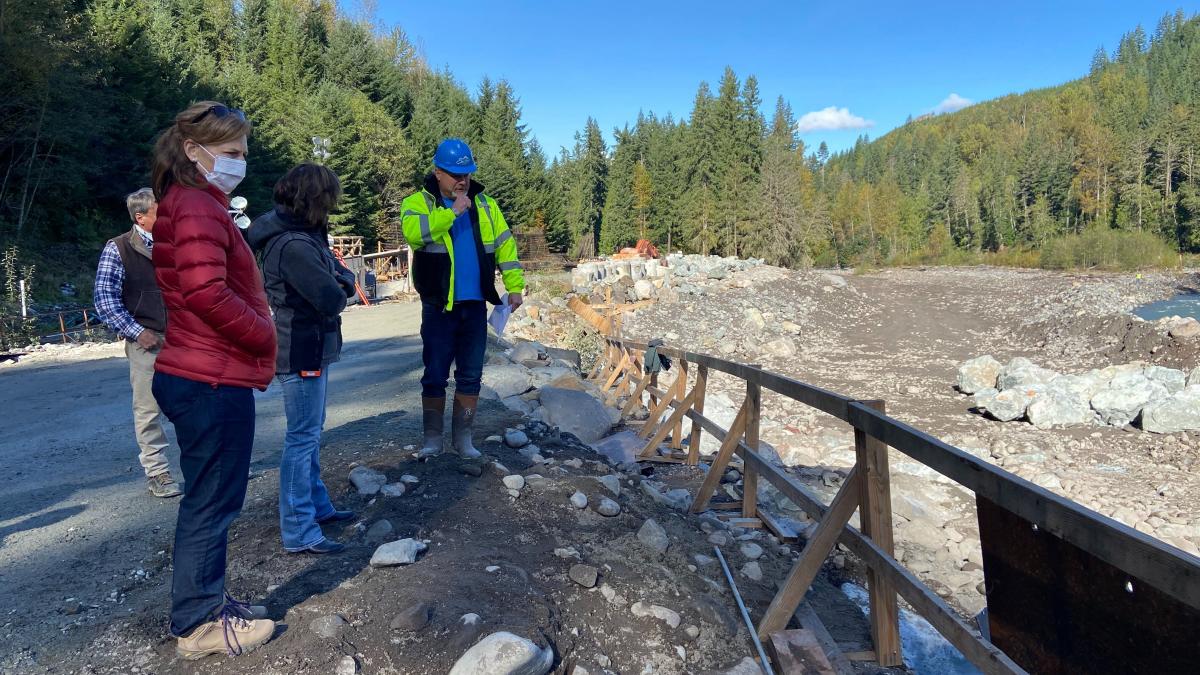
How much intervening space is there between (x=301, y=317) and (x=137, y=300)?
1678 millimetres

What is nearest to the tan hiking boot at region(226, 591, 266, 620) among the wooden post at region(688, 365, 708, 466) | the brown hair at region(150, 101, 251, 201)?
the brown hair at region(150, 101, 251, 201)

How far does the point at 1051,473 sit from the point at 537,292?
65.5ft

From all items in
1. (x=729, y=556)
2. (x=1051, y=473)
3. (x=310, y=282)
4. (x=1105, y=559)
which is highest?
(x=310, y=282)

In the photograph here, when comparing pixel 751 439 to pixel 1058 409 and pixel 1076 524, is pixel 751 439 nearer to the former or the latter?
pixel 1076 524

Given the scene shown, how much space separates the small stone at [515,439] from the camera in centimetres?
571

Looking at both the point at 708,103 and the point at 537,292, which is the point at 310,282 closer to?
the point at 537,292

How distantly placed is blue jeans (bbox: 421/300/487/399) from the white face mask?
2.01 meters

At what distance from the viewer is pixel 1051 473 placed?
31.2ft

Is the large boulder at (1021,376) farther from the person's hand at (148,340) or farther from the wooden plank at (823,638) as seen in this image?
the person's hand at (148,340)

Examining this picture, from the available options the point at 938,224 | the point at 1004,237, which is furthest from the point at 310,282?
the point at 938,224

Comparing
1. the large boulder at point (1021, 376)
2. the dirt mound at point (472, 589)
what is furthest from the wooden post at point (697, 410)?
the large boulder at point (1021, 376)

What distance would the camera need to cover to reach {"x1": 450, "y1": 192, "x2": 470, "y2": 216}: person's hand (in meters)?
4.33

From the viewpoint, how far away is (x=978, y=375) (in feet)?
50.5

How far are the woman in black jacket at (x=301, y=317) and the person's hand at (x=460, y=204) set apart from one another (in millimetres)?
914
